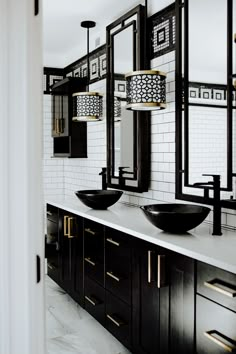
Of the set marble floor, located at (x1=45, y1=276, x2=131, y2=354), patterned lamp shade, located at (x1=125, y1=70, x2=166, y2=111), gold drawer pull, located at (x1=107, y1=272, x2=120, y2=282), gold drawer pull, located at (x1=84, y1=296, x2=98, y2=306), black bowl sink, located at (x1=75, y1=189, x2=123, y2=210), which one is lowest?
marble floor, located at (x1=45, y1=276, x2=131, y2=354)

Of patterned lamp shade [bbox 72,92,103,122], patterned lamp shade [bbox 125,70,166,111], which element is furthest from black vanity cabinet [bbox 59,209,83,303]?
patterned lamp shade [bbox 125,70,166,111]

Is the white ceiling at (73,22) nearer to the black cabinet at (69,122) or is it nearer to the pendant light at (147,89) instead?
the black cabinet at (69,122)

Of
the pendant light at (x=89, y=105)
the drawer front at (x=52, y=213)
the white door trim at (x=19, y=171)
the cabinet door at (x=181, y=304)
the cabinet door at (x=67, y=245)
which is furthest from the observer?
the drawer front at (x=52, y=213)

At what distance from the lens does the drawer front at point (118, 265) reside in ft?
9.68

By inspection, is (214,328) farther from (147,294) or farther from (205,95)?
(205,95)

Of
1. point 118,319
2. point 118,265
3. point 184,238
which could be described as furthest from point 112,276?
point 184,238

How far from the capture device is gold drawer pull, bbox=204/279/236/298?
1.91 m

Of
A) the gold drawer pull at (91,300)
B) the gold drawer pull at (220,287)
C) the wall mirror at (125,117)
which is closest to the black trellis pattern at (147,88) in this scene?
the wall mirror at (125,117)

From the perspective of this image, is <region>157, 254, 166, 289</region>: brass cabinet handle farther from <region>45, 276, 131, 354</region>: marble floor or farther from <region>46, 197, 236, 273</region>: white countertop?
<region>45, 276, 131, 354</region>: marble floor

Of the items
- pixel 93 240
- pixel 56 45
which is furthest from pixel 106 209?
pixel 56 45

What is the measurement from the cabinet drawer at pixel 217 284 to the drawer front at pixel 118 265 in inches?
33.3

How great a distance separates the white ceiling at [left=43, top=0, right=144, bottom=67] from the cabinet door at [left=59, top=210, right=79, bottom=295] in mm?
1917

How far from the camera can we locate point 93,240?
3.57m

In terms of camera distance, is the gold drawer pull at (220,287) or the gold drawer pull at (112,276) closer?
the gold drawer pull at (220,287)
